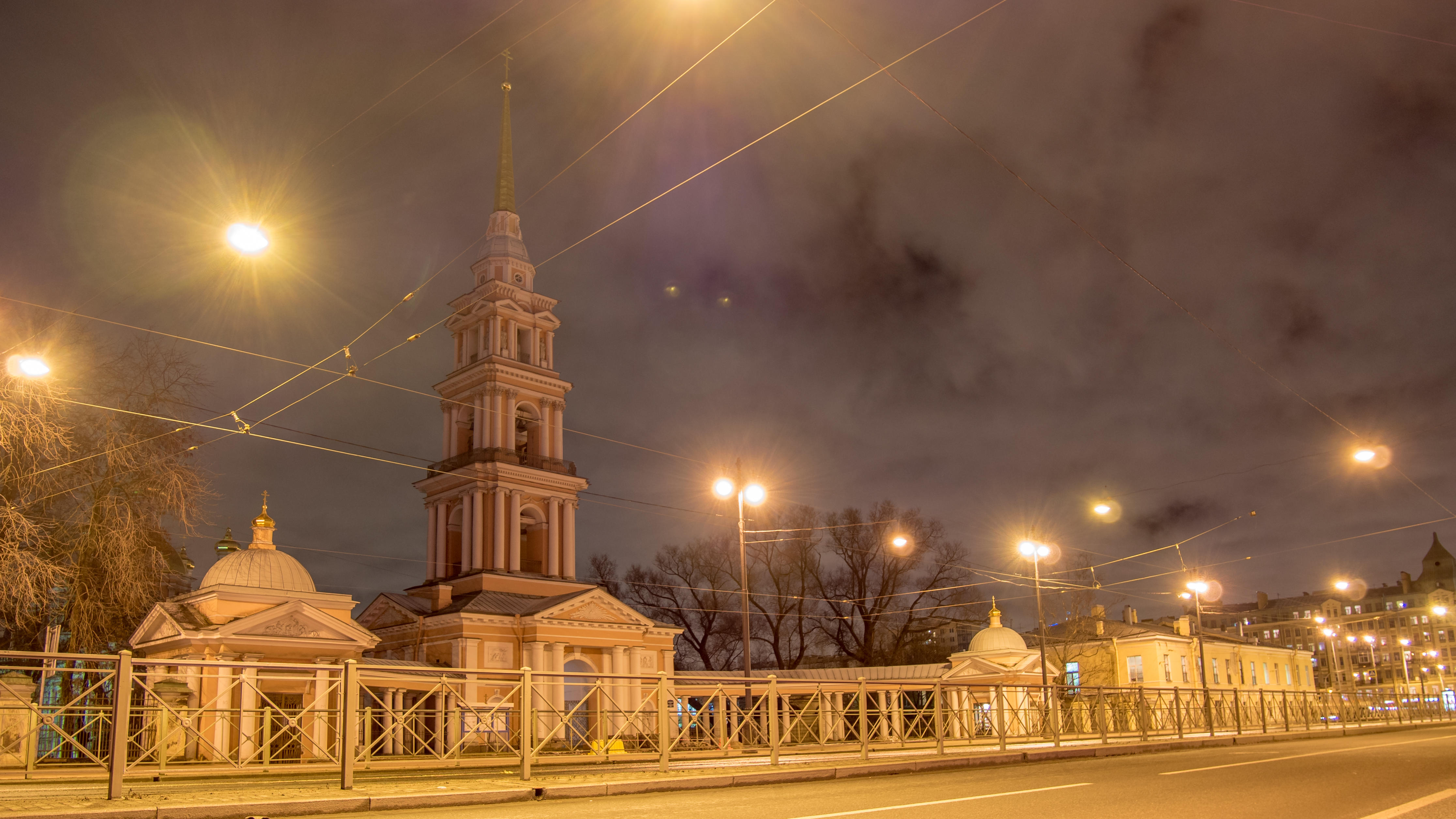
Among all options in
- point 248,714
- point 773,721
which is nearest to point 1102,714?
point 773,721

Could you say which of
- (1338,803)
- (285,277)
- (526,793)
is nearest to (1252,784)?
(1338,803)

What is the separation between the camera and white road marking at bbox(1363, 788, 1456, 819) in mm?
8820

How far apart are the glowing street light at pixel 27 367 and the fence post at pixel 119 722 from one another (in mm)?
9882

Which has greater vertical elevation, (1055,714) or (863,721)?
(863,721)

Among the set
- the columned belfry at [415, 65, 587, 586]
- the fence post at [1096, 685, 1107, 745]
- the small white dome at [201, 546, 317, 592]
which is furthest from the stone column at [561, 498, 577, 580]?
the fence post at [1096, 685, 1107, 745]

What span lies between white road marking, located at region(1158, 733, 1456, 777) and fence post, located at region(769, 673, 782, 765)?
5.47 meters

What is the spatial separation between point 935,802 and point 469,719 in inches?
524

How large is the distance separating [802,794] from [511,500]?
3515 centimetres

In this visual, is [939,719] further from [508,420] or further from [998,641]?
[508,420]

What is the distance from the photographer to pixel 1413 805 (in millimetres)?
9664

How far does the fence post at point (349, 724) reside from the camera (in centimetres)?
1166

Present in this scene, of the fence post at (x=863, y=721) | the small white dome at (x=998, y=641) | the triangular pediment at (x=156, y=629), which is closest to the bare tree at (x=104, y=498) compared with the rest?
the triangular pediment at (x=156, y=629)

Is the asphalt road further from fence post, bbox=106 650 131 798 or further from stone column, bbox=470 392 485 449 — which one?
stone column, bbox=470 392 485 449

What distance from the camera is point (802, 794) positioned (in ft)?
39.5
